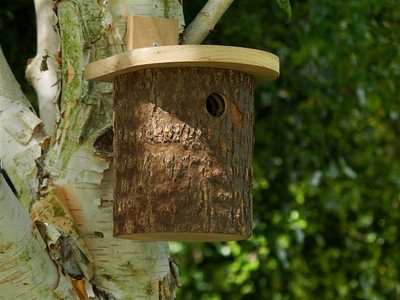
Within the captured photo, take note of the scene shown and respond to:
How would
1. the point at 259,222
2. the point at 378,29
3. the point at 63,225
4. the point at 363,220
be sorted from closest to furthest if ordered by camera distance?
the point at 63,225 < the point at 378,29 < the point at 259,222 < the point at 363,220

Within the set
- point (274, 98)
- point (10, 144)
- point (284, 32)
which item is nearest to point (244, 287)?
point (274, 98)

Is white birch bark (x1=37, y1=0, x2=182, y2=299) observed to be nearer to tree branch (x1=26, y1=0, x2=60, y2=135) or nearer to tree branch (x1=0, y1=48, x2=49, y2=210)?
tree branch (x1=0, y1=48, x2=49, y2=210)

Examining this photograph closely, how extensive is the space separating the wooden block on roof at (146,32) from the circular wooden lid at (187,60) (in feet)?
0.43

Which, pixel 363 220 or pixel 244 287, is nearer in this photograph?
pixel 244 287

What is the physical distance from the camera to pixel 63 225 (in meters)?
2.43

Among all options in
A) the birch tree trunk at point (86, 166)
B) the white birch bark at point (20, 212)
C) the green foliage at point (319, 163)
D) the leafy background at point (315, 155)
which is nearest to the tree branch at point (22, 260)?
the white birch bark at point (20, 212)

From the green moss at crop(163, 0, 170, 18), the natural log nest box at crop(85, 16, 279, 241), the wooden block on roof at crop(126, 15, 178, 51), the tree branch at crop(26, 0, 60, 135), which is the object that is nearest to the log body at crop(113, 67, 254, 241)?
the natural log nest box at crop(85, 16, 279, 241)

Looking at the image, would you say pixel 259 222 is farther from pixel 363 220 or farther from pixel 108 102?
pixel 108 102

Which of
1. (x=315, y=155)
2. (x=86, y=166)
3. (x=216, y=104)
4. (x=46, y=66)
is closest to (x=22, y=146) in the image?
(x=86, y=166)

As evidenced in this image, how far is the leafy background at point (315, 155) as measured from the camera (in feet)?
13.0

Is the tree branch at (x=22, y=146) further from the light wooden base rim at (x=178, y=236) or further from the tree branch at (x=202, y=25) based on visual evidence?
the tree branch at (x=202, y=25)

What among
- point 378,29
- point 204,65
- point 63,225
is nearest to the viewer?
point 204,65

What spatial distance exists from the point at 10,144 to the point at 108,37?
411 mm

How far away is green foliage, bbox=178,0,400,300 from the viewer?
405 centimetres
